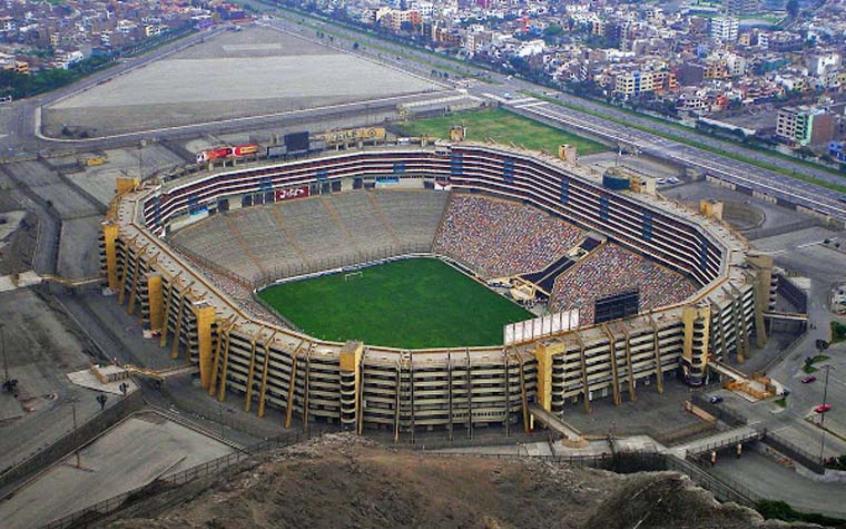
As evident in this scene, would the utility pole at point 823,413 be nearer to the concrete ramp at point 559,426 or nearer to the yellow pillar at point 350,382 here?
the concrete ramp at point 559,426

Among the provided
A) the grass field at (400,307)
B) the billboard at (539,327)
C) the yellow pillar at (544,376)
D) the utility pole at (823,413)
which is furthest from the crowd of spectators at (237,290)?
the utility pole at (823,413)

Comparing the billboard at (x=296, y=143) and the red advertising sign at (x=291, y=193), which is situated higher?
the billboard at (x=296, y=143)

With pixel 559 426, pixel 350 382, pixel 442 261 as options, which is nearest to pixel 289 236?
pixel 442 261

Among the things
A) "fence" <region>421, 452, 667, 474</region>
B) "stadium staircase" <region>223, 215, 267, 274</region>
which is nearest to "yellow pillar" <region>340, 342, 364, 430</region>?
"fence" <region>421, 452, 667, 474</region>

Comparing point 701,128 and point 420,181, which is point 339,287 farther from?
point 701,128

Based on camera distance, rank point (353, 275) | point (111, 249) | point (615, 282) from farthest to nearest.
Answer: point (353, 275)
point (615, 282)
point (111, 249)

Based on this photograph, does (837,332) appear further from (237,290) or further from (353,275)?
(237,290)
